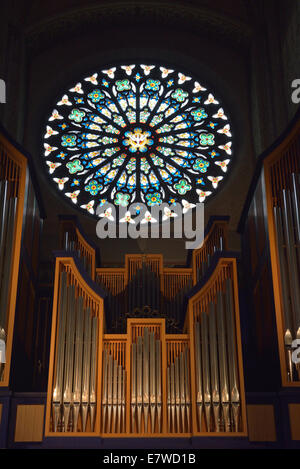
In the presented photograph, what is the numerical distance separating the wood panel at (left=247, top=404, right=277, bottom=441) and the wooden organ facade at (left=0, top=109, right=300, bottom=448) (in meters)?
0.01

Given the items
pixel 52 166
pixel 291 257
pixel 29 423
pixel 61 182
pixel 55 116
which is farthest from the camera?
pixel 55 116

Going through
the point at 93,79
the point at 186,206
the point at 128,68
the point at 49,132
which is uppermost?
the point at 128,68

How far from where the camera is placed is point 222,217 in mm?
13109

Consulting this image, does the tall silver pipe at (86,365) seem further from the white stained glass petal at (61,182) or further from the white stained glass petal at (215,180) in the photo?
the white stained glass petal at (215,180)

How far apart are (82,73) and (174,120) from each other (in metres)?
2.42

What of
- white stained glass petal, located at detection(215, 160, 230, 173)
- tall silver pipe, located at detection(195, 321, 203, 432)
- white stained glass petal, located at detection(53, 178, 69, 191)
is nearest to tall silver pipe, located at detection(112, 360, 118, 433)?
tall silver pipe, located at detection(195, 321, 203, 432)

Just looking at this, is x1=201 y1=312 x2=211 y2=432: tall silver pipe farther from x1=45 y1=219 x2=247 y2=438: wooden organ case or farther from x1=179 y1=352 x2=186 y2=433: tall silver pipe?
x1=179 y1=352 x2=186 y2=433: tall silver pipe

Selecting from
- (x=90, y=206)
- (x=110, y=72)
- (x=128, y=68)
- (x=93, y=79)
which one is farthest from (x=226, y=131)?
(x=90, y=206)

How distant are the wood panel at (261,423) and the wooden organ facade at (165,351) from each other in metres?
0.01

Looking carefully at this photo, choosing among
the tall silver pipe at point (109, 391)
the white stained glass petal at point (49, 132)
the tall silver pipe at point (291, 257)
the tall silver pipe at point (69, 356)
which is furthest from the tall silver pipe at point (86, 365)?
the white stained glass petal at point (49, 132)

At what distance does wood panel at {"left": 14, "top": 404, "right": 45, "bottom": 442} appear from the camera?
31.2ft

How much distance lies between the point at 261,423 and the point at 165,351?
158 centimetres

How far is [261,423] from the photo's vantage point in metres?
9.59

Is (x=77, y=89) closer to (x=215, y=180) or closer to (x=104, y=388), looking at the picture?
(x=215, y=180)
